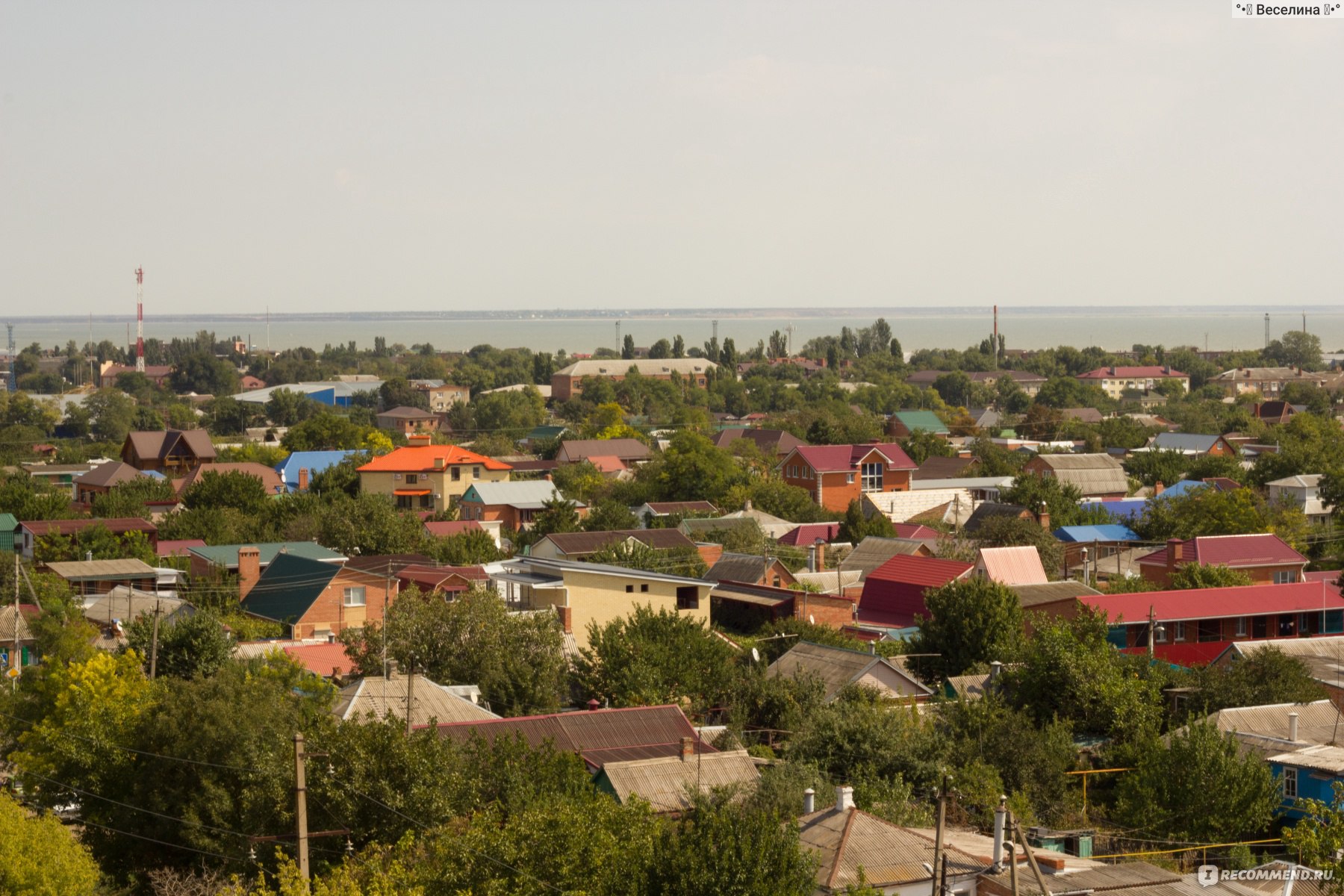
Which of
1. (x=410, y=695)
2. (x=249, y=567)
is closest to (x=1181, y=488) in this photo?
(x=249, y=567)

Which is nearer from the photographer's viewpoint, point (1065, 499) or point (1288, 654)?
point (1288, 654)

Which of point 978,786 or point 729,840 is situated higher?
point 729,840

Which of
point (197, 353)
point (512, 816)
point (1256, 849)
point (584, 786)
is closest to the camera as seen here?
point (512, 816)

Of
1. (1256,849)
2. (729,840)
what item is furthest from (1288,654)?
(729,840)

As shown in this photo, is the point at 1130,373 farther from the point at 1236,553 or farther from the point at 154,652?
the point at 154,652

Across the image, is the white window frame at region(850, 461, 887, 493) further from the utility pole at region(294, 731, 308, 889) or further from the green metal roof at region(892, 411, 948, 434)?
the utility pole at region(294, 731, 308, 889)

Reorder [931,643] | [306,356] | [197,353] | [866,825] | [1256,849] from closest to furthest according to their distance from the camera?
[866,825] < [1256,849] < [931,643] < [197,353] < [306,356]

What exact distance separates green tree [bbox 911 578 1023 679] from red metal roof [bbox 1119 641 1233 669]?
93.6 inches

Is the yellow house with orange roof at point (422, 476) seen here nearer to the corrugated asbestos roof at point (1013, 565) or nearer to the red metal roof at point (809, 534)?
the red metal roof at point (809, 534)

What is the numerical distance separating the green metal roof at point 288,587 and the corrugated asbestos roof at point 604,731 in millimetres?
10650

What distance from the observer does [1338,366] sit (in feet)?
437

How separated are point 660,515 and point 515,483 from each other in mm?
6145

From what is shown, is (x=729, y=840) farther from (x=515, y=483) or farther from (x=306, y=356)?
(x=306, y=356)

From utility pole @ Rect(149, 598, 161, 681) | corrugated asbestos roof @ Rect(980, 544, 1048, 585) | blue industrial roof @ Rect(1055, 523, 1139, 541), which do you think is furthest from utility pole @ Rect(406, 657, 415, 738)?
blue industrial roof @ Rect(1055, 523, 1139, 541)
